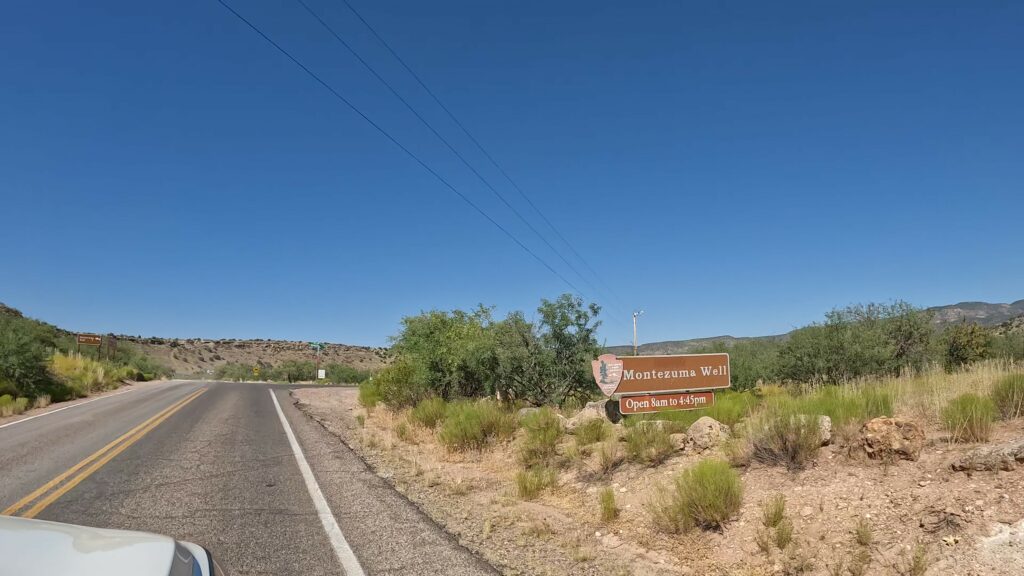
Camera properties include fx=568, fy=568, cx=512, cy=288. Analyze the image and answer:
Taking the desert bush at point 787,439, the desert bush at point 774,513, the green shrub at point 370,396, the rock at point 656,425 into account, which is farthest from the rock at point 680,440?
the green shrub at point 370,396

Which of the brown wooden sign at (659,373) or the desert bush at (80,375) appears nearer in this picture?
the brown wooden sign at (659,373)

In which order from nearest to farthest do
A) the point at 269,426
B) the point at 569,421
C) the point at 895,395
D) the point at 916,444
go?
the point at 916,444
the point at 895,395
the point at 569,421
the point at 269,426

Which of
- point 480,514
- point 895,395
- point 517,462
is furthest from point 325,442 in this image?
point 895,395

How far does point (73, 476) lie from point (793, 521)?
34.7ft

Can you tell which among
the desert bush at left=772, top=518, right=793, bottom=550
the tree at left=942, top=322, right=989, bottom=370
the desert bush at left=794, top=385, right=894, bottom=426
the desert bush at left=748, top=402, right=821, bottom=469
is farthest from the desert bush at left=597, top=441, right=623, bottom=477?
the tree at left=942, top=322, right=989, bottom=370

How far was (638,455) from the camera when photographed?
30.7ft

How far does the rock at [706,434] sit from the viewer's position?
9.13 m

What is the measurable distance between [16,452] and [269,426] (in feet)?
19.6

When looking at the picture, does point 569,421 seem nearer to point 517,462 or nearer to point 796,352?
point 517,462

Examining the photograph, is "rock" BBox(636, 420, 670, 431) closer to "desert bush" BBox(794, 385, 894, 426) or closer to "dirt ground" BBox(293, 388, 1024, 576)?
"dirt ground" BBox(293, 388, 1024, 576)

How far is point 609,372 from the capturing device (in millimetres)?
12359

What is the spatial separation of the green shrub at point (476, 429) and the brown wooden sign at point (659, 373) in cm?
233

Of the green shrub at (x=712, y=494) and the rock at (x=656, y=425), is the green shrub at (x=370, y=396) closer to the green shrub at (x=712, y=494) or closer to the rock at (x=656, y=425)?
the rock at (x=656, y=425)

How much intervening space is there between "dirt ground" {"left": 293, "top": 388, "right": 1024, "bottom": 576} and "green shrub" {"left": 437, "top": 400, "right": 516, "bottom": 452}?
124 inches
